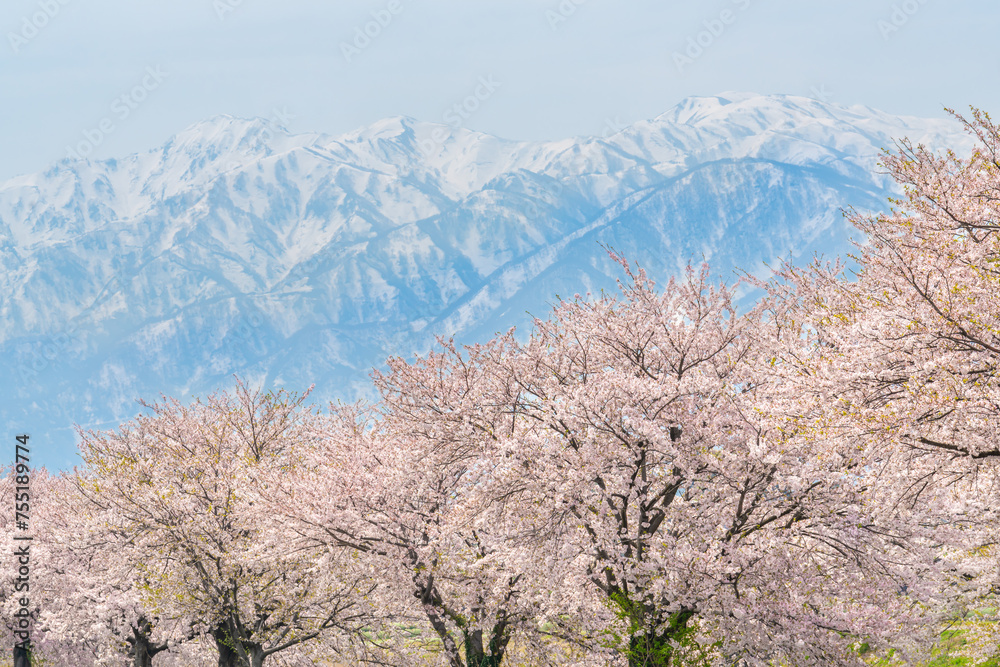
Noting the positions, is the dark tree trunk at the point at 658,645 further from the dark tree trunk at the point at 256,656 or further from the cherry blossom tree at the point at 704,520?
the dark tree trunk at the point at 256,656

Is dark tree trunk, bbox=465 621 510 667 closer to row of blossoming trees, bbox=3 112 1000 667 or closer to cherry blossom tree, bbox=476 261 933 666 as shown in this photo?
row of blossoming trees, bbox=3 112 1000 667

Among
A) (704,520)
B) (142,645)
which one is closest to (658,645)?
(704,520)

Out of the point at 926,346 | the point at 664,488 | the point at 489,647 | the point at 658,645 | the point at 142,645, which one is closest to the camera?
the point at 926,346

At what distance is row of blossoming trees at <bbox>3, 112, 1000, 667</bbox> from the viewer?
13367 millimetres

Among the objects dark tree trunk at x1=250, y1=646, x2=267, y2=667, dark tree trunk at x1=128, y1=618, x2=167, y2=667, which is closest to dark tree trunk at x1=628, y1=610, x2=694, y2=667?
dark tree trunk at x1=250, y1=646, x2=267, y2=667

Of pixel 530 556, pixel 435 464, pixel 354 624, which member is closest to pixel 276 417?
pixel 354 624

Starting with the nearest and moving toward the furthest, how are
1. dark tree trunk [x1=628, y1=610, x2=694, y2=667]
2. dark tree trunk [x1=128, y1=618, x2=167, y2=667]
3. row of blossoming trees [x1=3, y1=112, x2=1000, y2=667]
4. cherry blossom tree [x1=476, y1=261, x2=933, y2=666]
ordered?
row of blossoming trees [x1=3, y1=112, x2=1000, y2=667] → cherry blossom tree [x1=476, y1=261, x2=933, y2=666] → dark tree trunk [x1=628, y1=610, x2=694, y2=667] → dark tree trunk [x1=128, y1=618, x2=167, y2=667]

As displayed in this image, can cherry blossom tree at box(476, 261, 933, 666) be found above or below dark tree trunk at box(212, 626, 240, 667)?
below

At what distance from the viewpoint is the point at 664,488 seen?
1903 centimetres

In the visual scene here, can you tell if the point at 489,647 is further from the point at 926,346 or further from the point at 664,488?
the point at 926,346

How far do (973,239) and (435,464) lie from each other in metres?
13.1

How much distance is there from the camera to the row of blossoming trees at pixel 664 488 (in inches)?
526

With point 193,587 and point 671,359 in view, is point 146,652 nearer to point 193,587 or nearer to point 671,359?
Result: point 193,587

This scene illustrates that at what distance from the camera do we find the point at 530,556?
1838 cm
